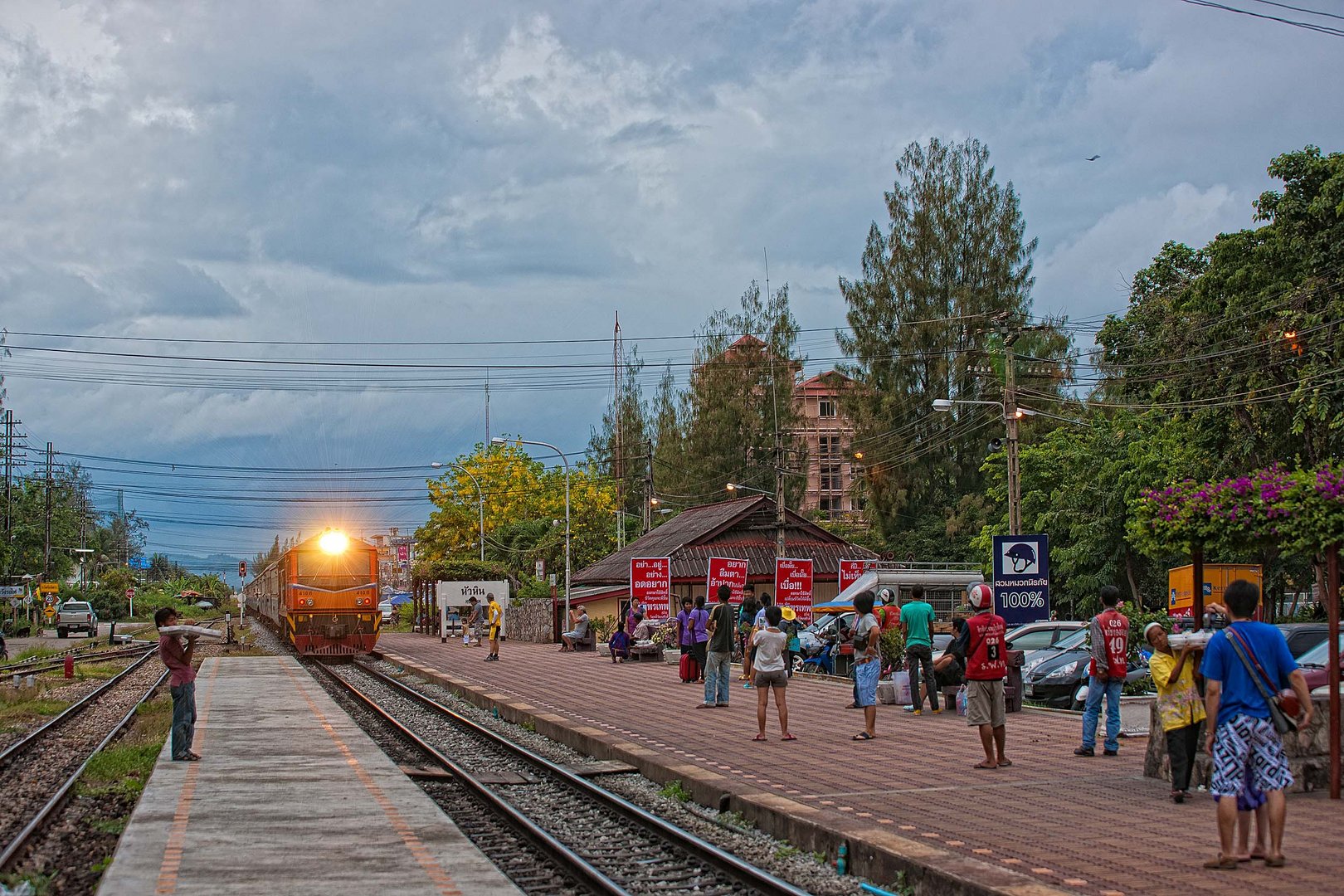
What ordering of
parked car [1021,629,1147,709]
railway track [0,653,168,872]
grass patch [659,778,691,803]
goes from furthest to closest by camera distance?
1. parked car [1021,629,1147,709]
2. grass patch [659,778,691,803]
3. railway track [0,653,168,872]

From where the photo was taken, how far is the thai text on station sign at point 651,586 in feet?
98.8

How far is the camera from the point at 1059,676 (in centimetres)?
1980

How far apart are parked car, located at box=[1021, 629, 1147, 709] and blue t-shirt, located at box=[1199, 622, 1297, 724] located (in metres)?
11.9

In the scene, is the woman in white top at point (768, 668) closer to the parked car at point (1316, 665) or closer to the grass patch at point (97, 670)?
the parked car at point (1316, 665)

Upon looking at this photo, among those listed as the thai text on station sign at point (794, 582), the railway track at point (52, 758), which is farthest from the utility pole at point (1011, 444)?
the railway track at point (52, 758)

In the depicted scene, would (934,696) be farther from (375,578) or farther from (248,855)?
(375,578)

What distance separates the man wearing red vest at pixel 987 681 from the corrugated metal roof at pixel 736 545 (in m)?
31.7

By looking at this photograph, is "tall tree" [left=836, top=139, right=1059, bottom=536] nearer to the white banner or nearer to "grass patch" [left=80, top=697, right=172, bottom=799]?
the white banner

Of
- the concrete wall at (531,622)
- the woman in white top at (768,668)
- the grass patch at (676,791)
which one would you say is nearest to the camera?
the grass patch at (676,791)

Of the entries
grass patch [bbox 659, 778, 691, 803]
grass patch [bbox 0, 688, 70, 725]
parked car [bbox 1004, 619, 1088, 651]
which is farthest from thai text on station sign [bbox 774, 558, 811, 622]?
grass patch [bbox 659, 778, 691, 803]

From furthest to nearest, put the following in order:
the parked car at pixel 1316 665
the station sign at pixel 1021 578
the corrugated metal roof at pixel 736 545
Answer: the corrugated metal roof at pixel 736 545 < the station sign at pixel 1021 578 < the parked car at pixel 1316 665

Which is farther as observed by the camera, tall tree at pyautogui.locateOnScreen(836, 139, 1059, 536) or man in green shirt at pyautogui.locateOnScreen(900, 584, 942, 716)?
tall tree at pyautogui.locateOnScreen(836, 139, 1059, 536)

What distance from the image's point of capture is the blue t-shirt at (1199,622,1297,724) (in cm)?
768

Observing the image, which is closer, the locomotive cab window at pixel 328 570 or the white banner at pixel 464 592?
the locomotive cab window at pixel 328 570
